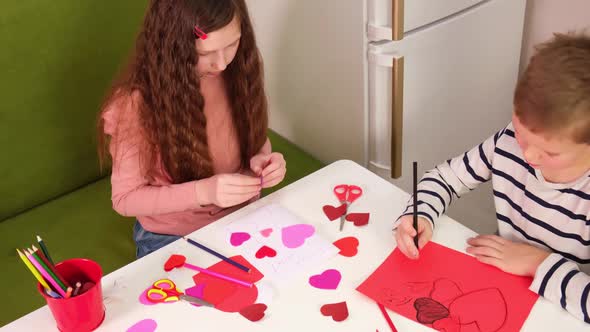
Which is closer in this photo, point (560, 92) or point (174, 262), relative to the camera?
point (560, 92)

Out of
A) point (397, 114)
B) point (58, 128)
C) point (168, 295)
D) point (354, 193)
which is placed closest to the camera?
point (168, 295)

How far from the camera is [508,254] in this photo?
941mm

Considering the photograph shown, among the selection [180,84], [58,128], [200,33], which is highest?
[200,33]

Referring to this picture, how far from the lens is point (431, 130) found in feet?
5.40

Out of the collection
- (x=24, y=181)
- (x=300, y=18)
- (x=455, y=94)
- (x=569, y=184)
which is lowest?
(x=24, y=181)

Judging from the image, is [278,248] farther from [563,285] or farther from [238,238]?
[563,285]

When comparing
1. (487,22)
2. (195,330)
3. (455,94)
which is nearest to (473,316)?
(195,330)

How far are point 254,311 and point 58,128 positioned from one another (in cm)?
99

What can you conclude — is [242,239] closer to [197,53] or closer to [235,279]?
[235,279]

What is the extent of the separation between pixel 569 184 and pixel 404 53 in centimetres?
60

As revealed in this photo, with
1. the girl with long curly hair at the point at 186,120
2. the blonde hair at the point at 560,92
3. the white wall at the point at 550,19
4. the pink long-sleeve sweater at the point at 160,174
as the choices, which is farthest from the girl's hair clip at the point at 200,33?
the white wall at the point at 550,19

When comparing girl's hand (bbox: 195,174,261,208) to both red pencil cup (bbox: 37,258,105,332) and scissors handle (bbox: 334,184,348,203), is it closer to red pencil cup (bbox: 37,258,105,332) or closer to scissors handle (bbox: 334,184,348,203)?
scissors handle (bbox: 334,184,348,203)

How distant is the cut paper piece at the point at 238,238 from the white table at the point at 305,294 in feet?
0.05

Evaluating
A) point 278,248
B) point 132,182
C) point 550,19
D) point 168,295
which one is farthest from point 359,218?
point 550,19
